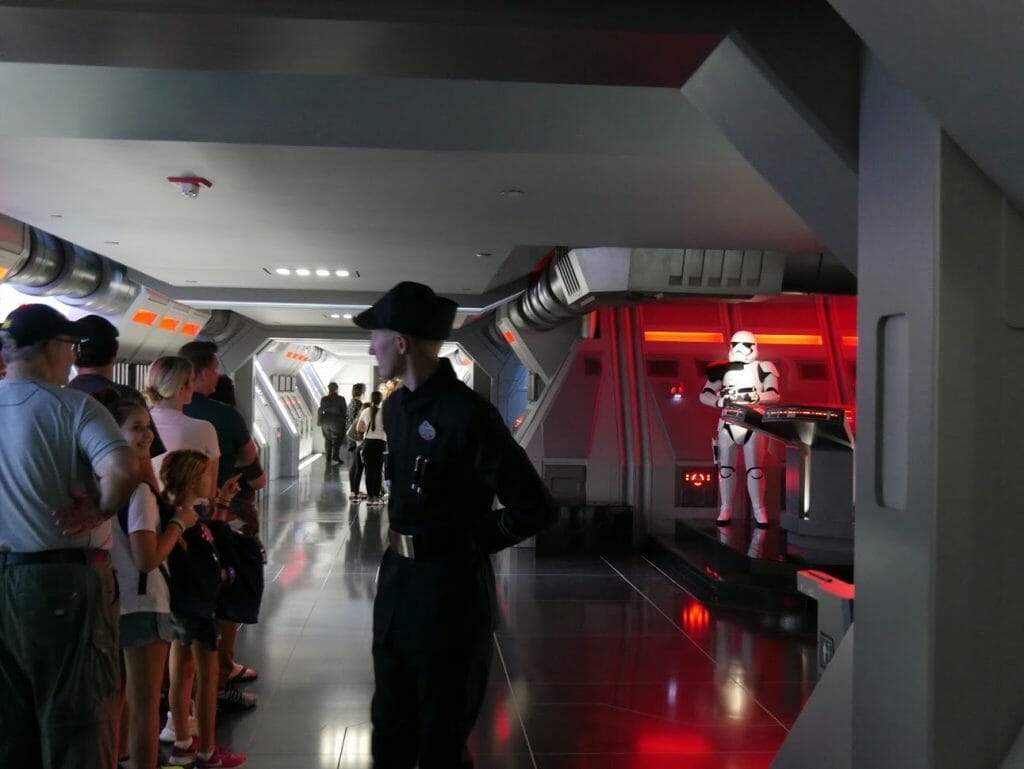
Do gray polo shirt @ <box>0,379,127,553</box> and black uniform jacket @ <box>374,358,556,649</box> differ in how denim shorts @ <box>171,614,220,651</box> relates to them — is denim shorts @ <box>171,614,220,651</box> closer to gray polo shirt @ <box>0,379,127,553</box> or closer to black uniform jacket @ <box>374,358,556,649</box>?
gray polo shirt @ <box>0,379,127,553</box>

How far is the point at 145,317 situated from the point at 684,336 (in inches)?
272

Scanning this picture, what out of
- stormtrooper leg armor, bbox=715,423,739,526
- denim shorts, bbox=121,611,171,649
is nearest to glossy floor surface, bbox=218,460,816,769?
denim shorts, bbox=121,611,171,649

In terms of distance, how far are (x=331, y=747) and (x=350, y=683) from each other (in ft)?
3.27

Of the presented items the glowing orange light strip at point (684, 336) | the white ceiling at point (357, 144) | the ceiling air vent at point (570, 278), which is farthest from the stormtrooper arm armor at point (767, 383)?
the white ceiling at point (357, 144)

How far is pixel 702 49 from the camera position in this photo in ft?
7.98

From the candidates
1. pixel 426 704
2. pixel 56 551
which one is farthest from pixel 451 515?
pixel 56 551

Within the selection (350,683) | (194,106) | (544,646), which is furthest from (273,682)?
(194,106)

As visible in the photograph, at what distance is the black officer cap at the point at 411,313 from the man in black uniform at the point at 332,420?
1756 centimetres

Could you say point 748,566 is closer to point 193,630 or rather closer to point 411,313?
point 193,630

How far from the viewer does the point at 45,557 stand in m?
2.66

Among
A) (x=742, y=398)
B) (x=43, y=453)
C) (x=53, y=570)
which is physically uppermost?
(x=742, y=398)

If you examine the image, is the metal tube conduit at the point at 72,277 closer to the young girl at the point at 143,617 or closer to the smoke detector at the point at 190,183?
the smoke detector at the point at 190,183

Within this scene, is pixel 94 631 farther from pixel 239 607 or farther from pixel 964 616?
pixel 964 616

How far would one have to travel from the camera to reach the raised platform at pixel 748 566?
24.7 feet
